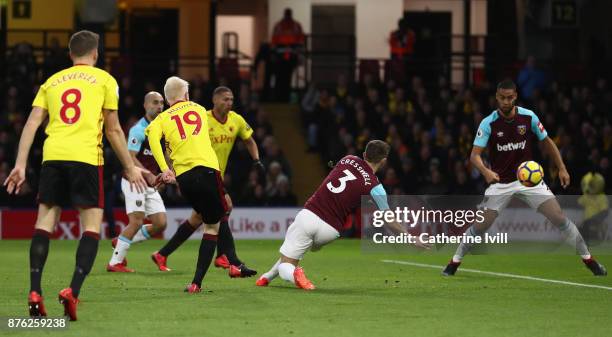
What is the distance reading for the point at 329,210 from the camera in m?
12.6

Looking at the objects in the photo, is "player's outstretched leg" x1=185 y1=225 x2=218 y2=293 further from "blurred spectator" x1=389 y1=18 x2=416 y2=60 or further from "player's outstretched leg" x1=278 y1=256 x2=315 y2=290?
"blurred spectator" x1=389 y1=18 x2=416 y2=60

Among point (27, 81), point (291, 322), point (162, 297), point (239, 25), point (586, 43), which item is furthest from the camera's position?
point (239, 25)

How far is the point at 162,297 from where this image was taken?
11.9m

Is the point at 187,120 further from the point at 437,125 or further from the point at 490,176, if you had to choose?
the point at 437,125

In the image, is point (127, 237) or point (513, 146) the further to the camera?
point (127, 237)

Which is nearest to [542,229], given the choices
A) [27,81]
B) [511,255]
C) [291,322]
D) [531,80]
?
[511,255]

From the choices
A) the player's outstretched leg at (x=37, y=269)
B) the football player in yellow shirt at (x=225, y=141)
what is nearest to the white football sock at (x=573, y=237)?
the football player in yellow shirt at (x=225, y=141)

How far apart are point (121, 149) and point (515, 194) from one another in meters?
5.88

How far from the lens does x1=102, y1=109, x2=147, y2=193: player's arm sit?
391 inches

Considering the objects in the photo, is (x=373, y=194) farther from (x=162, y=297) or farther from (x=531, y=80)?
(x=531, y=80)

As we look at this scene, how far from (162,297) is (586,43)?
80.2 ft

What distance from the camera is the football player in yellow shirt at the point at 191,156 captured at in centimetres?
1240

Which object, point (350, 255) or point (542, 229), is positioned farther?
point (542, 229)

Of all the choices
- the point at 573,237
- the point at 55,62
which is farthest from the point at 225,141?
the point at 55,62
